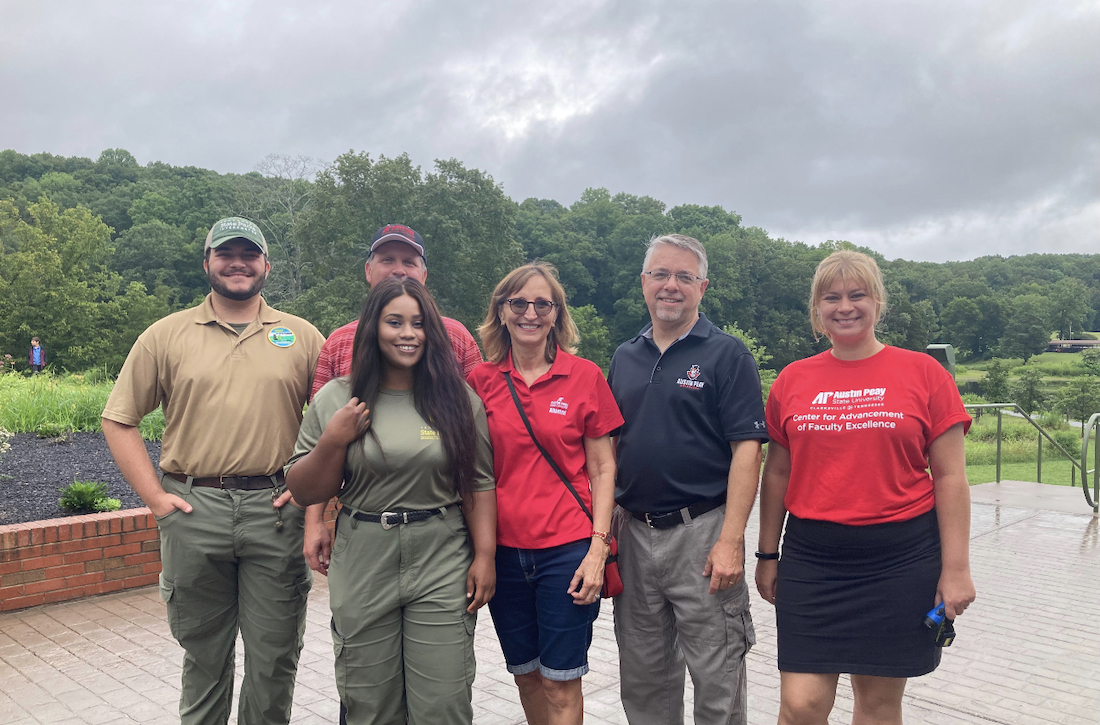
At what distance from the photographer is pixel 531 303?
2.86 m

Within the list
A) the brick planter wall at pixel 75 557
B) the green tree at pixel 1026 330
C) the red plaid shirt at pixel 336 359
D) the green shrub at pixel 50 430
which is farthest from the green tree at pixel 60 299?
the green tree at pixel 1026 330

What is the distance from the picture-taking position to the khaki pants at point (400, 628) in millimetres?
2555

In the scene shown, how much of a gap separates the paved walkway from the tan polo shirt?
1528 mm

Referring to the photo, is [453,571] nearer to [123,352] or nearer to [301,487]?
[301,487]

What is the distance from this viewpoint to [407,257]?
10.9ft

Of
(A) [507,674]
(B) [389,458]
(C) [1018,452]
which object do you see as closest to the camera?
(B) [389,458]

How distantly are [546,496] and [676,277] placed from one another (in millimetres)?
959

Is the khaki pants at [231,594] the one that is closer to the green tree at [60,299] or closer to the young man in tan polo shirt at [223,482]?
the young man in tan polo shirt at [223,482]

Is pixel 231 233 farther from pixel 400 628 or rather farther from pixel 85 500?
pixel 85 500

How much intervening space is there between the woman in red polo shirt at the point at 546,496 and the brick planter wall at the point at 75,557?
3.60m

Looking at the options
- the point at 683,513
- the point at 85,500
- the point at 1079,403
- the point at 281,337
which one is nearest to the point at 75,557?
the point at 85,500

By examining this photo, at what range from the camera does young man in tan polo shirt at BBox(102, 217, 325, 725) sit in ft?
9.60

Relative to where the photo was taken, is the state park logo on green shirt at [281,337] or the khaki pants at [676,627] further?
the state park logo on green shirt at [281,337]

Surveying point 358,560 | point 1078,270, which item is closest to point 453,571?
point 358,560
